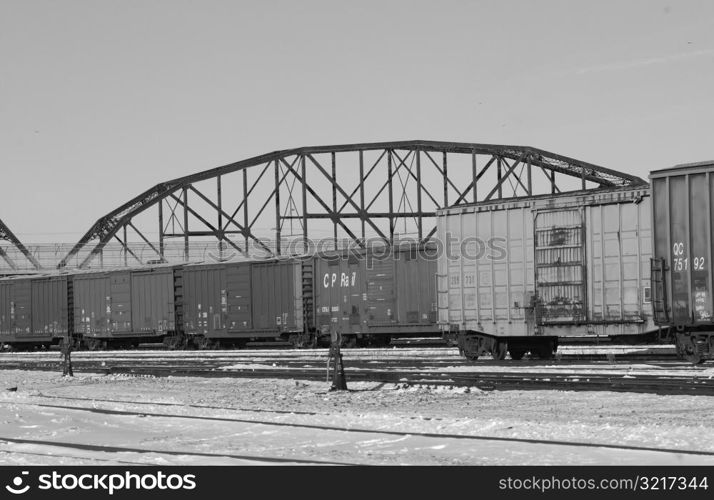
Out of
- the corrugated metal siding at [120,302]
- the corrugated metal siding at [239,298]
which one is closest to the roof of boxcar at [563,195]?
the corrugated metal siding at [239,298]

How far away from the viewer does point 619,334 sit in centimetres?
2522

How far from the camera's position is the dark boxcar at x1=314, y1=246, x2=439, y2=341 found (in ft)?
122

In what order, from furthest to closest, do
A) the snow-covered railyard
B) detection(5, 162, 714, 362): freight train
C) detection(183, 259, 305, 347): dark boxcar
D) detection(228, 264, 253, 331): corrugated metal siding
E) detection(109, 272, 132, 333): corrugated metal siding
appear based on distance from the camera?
detection(109, 272, 132, 333): corrugated metal siding
detection(228, 264, 253, 331): corrugated metal siding
detection(183, 259, 305, 347): dark boxcar
detection(5, 162, 714, 362): freight train
the snow-covered railyard

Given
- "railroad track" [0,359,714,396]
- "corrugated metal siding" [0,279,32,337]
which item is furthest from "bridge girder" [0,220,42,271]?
"railroad track" [0,359,714,396]

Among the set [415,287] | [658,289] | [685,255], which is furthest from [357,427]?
[415,287]

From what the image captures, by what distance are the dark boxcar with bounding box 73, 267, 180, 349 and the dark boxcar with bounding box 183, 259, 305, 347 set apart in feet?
3.80

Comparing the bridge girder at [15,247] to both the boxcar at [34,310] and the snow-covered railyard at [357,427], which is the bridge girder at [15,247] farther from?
the snow-covered railyard at [357,427]

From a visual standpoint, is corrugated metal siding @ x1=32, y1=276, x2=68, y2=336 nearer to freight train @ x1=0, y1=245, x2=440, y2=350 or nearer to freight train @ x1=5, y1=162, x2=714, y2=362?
freight train @ x1=0, y1=245, x2=440, y2=350

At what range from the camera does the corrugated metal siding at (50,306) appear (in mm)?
51531

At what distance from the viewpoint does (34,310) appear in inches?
2087

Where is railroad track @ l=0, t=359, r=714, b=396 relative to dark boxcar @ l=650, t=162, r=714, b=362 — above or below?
below
